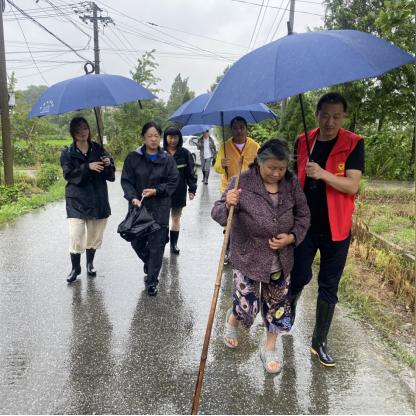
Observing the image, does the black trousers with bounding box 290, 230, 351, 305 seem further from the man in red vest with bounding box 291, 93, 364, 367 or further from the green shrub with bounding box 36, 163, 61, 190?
the green shrub with bounding box 36, 163, 61, 190

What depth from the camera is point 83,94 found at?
4184mm

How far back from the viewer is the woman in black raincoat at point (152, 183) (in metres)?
4.23

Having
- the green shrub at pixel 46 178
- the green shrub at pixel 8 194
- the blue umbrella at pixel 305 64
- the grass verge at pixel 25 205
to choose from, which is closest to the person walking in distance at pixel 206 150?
the grass verge at pixel 25 205

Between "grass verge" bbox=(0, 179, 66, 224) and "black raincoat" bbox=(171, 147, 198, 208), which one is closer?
"black raincoat" bbox=(171, 147, 198, 208)

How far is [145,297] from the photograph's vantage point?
170 inches

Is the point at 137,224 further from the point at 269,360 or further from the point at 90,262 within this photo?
the point at 269,360

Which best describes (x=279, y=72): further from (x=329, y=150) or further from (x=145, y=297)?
(x=145, y=297)

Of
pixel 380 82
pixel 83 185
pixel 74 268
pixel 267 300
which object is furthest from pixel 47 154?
pixel 267 300

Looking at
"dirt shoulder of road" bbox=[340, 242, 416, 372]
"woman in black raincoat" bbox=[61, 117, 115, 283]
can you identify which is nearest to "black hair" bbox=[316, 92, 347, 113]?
"dirt shoulder of road" bbox=[340, 242, 416, 372]

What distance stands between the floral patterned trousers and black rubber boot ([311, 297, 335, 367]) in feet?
0.76

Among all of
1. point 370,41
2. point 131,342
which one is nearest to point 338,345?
point 131,342

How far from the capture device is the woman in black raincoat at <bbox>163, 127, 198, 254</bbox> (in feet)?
17.7

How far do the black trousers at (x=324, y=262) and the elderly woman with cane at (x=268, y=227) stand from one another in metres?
0.11

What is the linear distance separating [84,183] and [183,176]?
152cm
